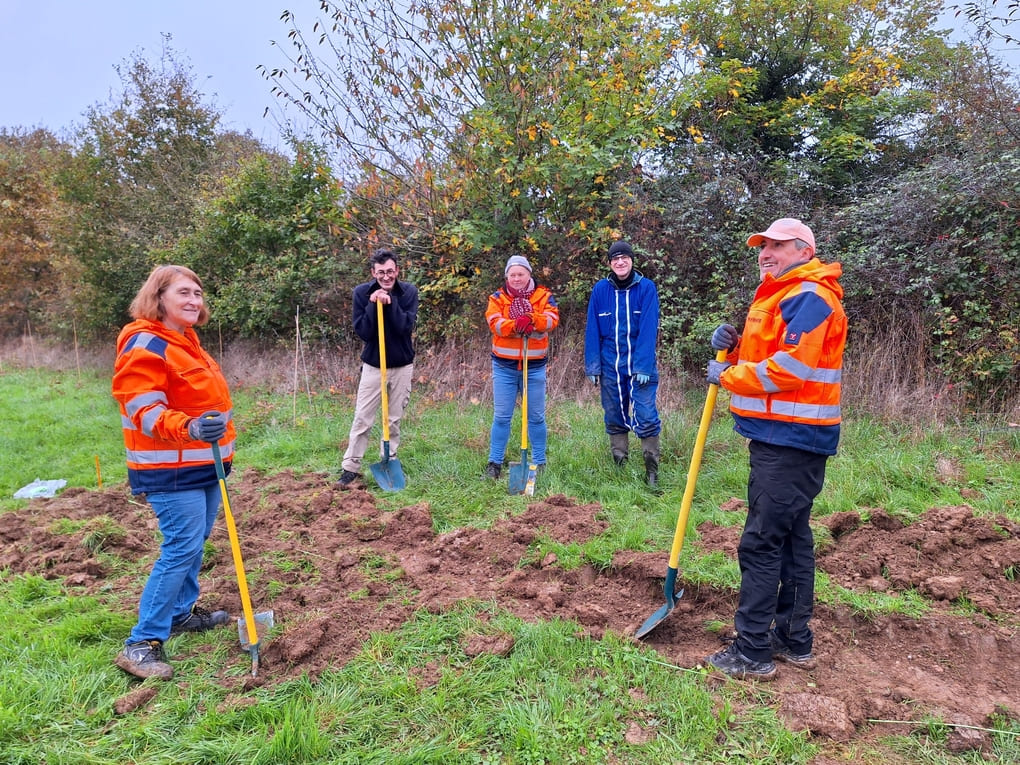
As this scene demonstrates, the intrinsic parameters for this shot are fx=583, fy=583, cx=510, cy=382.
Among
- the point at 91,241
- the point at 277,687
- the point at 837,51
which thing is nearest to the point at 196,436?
the point at 277,687

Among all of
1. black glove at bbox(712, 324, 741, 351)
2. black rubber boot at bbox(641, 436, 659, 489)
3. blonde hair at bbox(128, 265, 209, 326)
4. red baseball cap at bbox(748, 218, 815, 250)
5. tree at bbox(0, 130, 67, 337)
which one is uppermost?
tree at bbox(0, 130, 67, 337)

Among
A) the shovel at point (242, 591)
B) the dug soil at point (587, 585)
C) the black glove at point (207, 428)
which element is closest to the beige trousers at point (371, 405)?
the dug soil at point (587, 585)

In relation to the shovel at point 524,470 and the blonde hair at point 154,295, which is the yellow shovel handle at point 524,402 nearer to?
the shovel at point 524,470

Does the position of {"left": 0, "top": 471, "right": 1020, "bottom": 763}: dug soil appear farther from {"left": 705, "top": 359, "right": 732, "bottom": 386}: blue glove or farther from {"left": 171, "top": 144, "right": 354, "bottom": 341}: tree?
{"left": 171, "top": 144, "right": 354, "bottom": 341}: tree

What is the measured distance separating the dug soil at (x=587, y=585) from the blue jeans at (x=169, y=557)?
0.45 m

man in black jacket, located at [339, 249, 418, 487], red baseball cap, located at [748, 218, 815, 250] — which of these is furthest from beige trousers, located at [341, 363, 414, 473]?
red baseball cap, located at [748, 218, 815, 250]

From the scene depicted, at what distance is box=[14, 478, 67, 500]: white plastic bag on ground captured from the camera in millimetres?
5438

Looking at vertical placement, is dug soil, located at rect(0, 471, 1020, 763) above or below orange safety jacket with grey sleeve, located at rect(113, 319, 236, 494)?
below

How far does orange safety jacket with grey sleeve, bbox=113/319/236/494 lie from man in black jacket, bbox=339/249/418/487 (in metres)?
2.50

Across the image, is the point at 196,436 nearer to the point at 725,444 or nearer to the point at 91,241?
the point at 725,444

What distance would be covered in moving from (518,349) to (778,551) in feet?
9.67

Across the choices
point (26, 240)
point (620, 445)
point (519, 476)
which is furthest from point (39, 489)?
point (26, 240)

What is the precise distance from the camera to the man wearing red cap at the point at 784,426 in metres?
2.52

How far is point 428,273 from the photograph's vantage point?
9.65 meters
